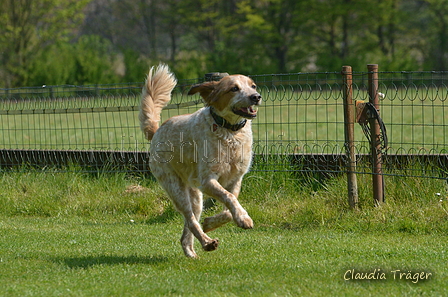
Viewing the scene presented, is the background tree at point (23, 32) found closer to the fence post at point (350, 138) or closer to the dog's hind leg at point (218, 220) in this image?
the fence post at point (350, 138)

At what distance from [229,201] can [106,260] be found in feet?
4.20

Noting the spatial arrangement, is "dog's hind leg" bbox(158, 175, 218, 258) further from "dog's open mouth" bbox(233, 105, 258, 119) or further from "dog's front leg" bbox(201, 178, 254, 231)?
"dog's open mouth" bbox(233, 105, 258, 119)

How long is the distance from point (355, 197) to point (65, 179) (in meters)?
3.96

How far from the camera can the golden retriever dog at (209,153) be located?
4.82 meters

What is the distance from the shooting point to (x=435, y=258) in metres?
4.75

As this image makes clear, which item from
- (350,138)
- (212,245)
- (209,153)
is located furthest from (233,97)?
(350,138)

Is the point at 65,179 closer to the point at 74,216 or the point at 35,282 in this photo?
the point at 74,216

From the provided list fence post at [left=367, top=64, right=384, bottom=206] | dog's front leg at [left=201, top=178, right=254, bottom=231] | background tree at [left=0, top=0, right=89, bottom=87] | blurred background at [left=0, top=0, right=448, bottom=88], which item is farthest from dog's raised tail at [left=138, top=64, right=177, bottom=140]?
background tree at [left=0, top=0, right=89, bottom=87]

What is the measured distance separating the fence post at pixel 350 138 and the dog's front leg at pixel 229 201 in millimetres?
2129

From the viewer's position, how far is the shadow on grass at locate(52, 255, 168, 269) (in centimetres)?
488

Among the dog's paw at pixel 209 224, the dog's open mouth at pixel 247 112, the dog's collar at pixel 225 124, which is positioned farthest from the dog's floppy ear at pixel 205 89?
the dog's paw at pixel 209 224

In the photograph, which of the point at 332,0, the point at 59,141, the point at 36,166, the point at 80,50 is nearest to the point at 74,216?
the point at 36,166

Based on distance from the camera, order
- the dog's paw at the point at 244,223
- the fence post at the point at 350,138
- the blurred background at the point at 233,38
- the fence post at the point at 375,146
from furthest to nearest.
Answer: the blurred background at the point at 233,38 < the fence post at the point at 350,138 < the fence post at the point at 375,146 < the dog's paw at the point at 244,223

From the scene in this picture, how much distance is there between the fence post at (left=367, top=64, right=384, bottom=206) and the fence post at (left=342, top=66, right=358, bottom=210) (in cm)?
21
